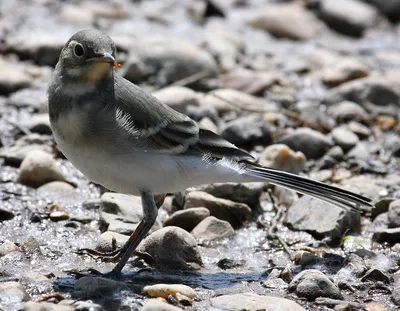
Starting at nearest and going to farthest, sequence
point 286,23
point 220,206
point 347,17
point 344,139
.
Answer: point 220,206, point 344,139, point 286,23, point 347,17

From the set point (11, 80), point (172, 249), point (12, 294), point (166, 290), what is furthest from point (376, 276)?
point (11, 80)

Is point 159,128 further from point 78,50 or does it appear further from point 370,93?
point 370,93

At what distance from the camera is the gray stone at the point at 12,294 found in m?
6.30

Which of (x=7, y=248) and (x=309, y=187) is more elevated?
(x=309, y=187)

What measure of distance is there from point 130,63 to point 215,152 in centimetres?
476

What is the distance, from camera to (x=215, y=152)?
7871mm

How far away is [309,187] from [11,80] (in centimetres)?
554

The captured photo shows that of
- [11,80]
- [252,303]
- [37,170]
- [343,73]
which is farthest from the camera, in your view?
[343,73]

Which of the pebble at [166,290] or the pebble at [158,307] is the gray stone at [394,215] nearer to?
the pebble at [166,290]

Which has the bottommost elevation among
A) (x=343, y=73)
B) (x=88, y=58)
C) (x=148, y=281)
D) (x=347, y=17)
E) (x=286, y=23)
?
(x=148, y=281)

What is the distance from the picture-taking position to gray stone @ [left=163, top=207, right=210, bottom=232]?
8469mm

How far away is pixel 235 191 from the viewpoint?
9.21 meters

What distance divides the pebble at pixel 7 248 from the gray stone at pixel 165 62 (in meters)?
5.12

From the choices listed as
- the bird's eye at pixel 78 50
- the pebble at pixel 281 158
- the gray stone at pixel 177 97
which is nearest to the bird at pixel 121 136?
the bird's eye at pixel 78 50
